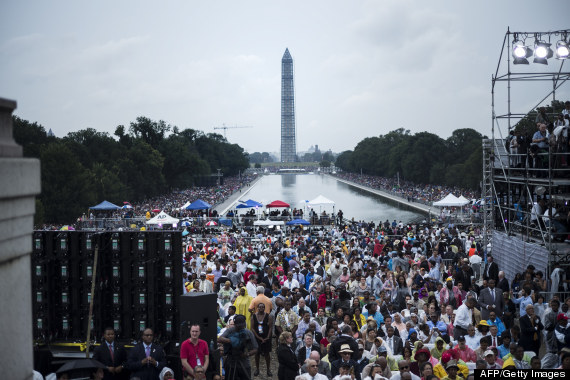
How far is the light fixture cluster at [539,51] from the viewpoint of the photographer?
715 inches

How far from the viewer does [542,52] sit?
60.9 ft

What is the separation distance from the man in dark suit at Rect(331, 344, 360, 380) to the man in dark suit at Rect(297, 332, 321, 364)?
815 millimetres

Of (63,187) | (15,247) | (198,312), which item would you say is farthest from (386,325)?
(63,187)

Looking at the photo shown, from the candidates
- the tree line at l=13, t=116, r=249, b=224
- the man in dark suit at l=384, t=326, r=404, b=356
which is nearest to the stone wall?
the man in dark suit at l=384, t=326, r=404, b=356

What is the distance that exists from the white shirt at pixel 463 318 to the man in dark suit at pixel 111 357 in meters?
5.88

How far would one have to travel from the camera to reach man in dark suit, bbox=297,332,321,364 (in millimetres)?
9719

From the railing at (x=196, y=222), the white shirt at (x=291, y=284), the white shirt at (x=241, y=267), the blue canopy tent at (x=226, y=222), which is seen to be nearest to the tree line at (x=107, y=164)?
the railing at (x=196, y=222)

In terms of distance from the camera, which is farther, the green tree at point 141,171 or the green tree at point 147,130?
the green tree at point 147,130

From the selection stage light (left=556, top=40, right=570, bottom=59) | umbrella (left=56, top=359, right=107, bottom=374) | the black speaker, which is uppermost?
stage light (left=556, top=40, right=570, bottom=59)

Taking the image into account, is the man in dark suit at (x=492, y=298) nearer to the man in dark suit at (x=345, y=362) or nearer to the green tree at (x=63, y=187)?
the man in dark suit at (x=345, y=362)

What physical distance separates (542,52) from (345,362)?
13.6 metres

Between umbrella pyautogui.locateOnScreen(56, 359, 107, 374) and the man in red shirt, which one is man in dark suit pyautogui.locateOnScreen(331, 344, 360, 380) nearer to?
the man in red shirt

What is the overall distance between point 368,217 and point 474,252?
114ft

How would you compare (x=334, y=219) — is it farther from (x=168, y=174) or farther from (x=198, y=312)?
(x=168, y=174)
